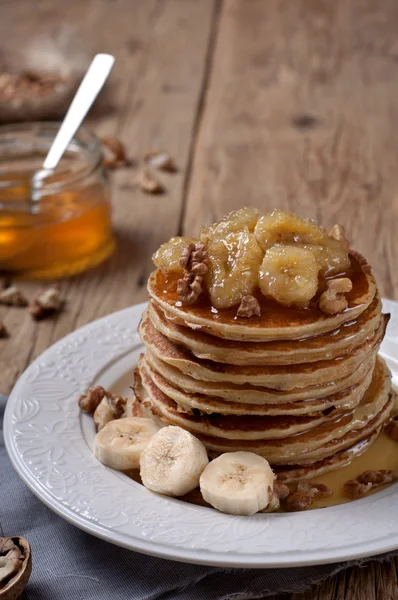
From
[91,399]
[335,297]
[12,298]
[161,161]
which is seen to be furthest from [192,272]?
[161,161]

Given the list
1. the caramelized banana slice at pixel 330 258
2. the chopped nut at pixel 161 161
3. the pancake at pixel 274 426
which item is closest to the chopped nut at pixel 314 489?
the pancake at pixel 274 426

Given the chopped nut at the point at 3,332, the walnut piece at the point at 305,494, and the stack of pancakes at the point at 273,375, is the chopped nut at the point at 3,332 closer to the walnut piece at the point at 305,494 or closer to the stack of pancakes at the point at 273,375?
the stack of pancakes at the point at 273,375

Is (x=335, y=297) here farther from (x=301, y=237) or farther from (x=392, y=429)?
(x=392, y=429)

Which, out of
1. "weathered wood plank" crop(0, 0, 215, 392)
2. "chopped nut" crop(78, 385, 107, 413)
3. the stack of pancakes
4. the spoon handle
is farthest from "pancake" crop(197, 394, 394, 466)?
the spoon handle

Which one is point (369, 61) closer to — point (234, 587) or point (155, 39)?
point (155, 39)

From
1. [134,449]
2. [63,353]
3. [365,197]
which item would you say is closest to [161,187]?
[365,197]

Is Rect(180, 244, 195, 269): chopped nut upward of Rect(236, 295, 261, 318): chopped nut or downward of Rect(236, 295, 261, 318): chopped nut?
upward

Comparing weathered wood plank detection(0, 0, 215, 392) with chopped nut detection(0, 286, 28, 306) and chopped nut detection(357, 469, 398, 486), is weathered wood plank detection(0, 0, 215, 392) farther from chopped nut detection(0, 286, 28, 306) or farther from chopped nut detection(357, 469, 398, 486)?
chopped nut detection(357, 469, 398, 486)
